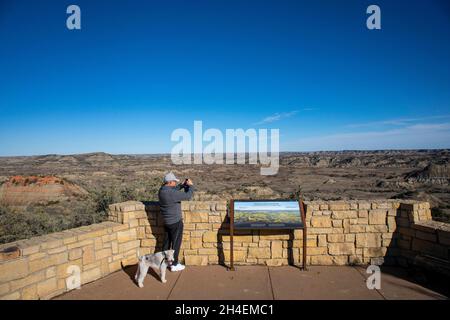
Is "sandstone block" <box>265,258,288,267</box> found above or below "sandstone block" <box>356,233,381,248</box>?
below

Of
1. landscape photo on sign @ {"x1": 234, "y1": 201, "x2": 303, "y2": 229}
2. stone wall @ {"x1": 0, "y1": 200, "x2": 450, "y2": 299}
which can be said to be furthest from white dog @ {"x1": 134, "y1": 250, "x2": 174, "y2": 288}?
landscape photo on sign @ {"x1": 234, "y1": 201, "x2": 303, "y2": 229}

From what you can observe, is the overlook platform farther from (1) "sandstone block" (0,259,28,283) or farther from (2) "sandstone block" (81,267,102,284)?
(1) "sandstone block" (0,259,28,283)

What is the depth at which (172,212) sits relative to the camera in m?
5.57

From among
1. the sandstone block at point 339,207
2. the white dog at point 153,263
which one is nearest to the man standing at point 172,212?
the white dog at point 153,263

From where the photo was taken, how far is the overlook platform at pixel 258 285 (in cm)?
477

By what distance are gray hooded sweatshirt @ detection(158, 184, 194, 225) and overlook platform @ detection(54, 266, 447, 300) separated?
1.07m

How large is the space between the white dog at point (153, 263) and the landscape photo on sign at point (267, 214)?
1334 mm

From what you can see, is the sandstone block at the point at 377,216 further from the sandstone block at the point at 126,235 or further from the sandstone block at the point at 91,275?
the sandstone block at the point at 91,275

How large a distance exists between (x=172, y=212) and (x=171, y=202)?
0.19m

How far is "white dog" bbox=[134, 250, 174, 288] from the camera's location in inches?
200
